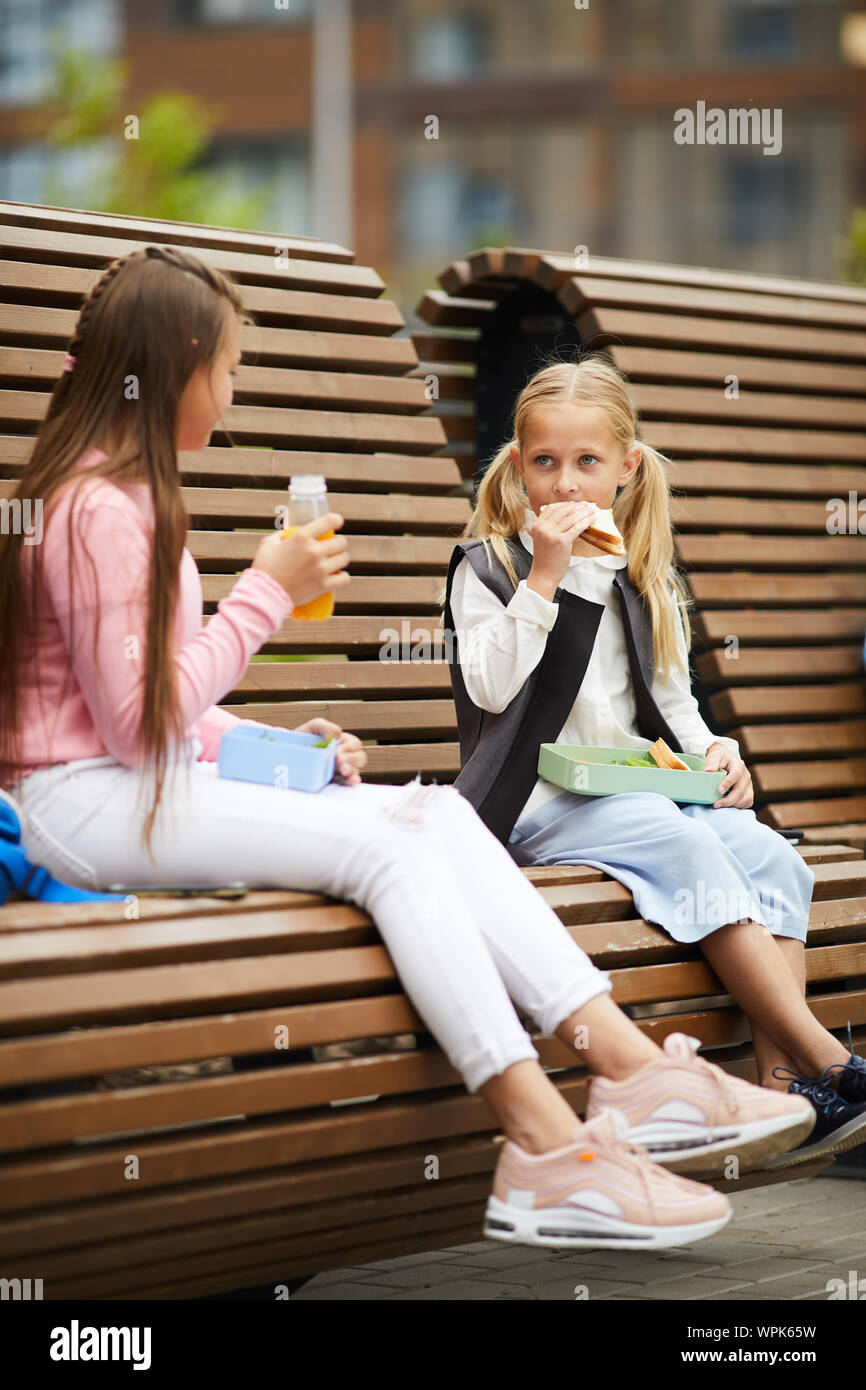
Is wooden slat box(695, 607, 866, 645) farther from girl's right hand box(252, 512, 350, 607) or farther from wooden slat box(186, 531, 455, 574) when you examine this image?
girl's right hand box(252, 512, 350, 607)

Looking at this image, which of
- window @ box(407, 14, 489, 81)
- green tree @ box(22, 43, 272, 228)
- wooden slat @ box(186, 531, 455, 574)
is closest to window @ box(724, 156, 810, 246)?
window @ box(407, 14, 489, 81)

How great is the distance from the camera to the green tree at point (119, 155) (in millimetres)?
10648

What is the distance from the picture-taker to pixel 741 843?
3.26m

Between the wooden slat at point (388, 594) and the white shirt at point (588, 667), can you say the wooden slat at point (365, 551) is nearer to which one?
the wooden slat at point (388, 594)

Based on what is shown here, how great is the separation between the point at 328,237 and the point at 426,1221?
22.5m

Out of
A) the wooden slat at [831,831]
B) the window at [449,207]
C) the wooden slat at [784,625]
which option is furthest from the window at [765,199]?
the wooden slat at [831,831]

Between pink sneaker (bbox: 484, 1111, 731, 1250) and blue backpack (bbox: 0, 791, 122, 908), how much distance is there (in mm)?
752

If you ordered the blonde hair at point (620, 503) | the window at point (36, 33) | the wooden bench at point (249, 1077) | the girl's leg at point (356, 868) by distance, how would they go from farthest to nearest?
1. the window at point (36, 33)
2. the blonde hair at point (620, 503)
3. the girl's leg at point (356, 868)
4. the wooden bench at point (249, 1077)

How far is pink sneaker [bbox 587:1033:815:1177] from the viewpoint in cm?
258

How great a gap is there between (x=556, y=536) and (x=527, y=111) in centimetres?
Answer: 2665

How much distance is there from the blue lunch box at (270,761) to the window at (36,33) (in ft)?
92.7

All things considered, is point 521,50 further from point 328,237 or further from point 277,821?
point 277,821

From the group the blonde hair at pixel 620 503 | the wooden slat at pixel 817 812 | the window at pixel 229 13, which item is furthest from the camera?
the window at pixel 229 13

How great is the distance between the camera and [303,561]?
2.75 meters
